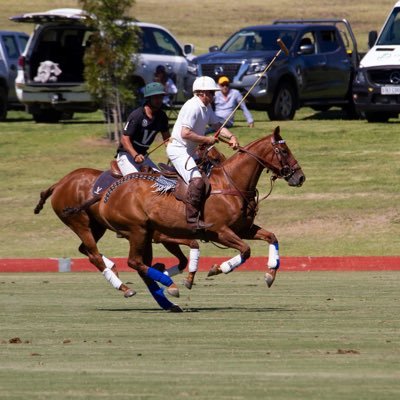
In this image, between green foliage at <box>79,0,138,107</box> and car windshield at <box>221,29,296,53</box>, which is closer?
green foliage at <box>79,0,138,107</box>

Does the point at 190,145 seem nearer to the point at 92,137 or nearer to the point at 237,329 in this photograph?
the point at 237,329

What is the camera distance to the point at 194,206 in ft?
48.7

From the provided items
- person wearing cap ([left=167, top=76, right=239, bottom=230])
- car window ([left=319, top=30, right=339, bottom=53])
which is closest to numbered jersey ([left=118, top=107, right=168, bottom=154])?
person wearing cap ([left=167, top=76, right=239, bottom=230])

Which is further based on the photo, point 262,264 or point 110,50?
point 110,50

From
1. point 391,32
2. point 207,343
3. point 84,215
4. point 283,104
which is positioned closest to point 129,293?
point 84,215

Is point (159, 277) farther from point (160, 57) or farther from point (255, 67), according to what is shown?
point (160, 57)

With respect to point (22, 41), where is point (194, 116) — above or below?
above

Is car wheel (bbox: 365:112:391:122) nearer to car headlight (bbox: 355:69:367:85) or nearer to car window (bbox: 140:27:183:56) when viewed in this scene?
car headlight (bbox: 355:69:367:85)

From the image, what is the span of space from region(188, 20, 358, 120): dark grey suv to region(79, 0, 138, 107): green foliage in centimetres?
224

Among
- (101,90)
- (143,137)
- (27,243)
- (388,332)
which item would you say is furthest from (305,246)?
(388,332)

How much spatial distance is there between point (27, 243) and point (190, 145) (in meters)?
8.52

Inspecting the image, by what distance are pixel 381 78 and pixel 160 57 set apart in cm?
563

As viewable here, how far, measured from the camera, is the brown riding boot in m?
14.8

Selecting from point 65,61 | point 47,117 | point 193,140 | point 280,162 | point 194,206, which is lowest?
point 47,117
